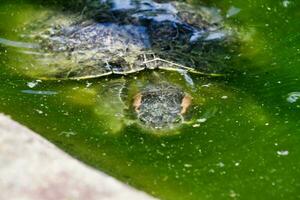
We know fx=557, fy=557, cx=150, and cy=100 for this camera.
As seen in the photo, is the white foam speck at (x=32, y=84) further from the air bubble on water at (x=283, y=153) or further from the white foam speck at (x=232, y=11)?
the white foam speck at (x=232, y=11)

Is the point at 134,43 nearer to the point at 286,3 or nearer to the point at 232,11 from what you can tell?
the point at 232,11

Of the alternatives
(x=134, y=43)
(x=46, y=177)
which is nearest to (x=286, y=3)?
(x=134, y=43)

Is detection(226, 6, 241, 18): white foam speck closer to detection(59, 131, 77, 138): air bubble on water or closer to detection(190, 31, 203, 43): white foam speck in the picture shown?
detection(190, 31, 203, 43): white foam speck

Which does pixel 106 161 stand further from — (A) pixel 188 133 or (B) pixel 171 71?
(B) pixel 171 71

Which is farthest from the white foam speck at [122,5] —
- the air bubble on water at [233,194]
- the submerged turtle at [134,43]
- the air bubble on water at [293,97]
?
the air bubble on water at [233,194]

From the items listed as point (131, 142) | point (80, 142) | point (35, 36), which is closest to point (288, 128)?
point (131, 142)
